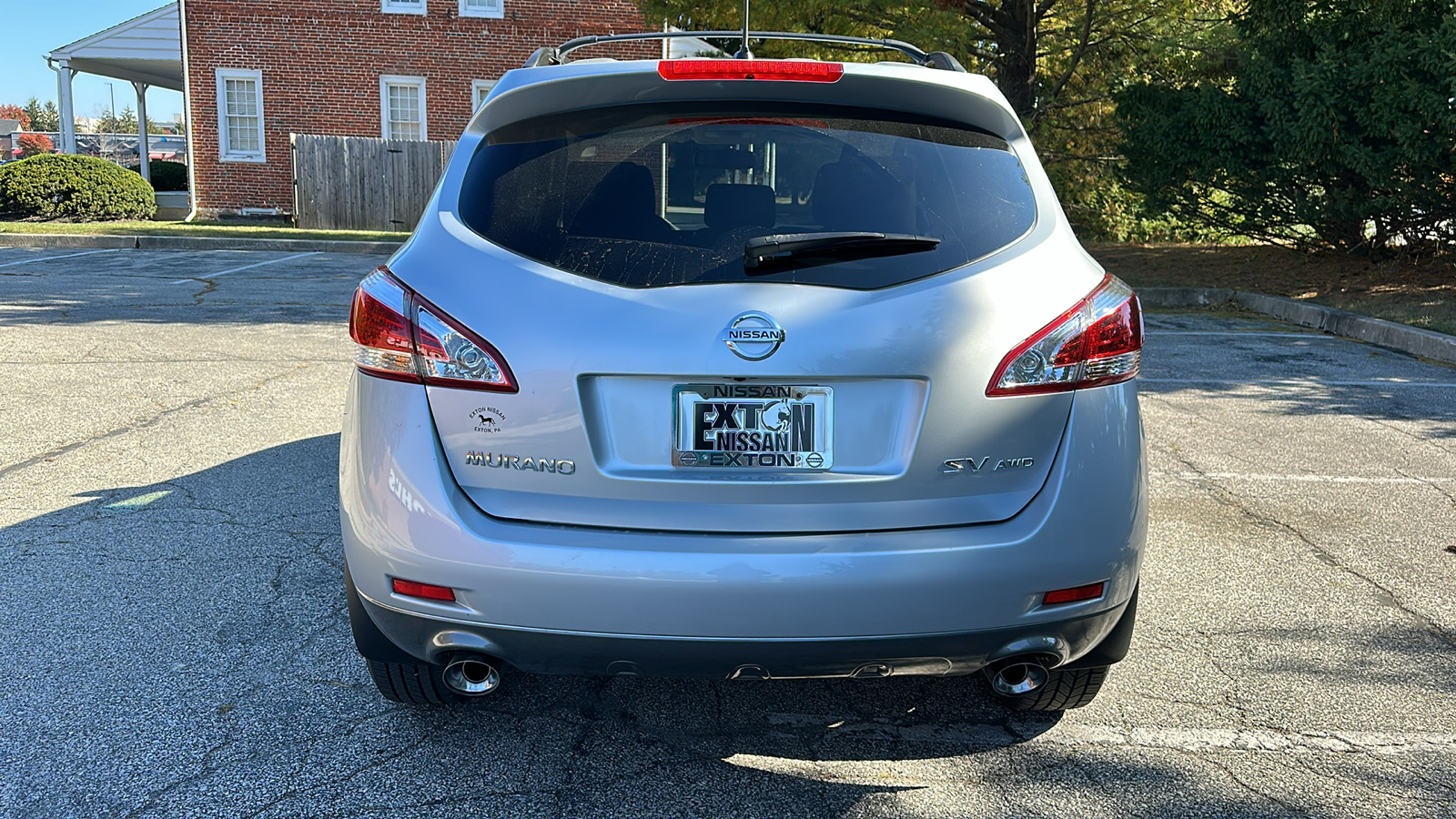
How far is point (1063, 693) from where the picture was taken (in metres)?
3.14

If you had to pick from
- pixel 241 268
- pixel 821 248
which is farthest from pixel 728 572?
pixel 241 268

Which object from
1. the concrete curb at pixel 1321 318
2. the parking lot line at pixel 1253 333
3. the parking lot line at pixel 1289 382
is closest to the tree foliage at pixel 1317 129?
the concrete curb at pixel 1321 318

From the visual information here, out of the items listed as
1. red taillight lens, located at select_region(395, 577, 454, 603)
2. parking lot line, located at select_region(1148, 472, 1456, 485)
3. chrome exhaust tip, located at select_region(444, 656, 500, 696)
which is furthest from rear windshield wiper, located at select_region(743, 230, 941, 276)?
parking lot line, located at select_region(1148, 472, 1456, 485)

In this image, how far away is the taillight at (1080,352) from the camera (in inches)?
102

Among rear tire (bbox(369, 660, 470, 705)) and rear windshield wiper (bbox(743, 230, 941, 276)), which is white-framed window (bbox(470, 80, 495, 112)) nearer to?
rear tire (bbox(369, 660, 470, 705))

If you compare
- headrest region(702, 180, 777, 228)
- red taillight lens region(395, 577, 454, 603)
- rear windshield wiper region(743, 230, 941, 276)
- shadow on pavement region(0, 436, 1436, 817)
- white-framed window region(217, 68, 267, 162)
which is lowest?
shadow on pavement region(0, 436, 1436, 817)

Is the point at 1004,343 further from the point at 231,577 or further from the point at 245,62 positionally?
the point at 245,62

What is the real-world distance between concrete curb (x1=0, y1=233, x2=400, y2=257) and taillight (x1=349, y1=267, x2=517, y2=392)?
54.1 feet

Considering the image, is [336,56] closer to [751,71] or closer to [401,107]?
[401,107]

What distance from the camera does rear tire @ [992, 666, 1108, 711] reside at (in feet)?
10.1

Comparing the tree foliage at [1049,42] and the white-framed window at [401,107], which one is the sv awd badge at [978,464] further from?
the white-framed window at [401,107]

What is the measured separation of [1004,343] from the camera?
257cm

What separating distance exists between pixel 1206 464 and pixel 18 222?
22.3 m

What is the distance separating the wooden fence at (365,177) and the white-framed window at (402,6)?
9.70 feet
